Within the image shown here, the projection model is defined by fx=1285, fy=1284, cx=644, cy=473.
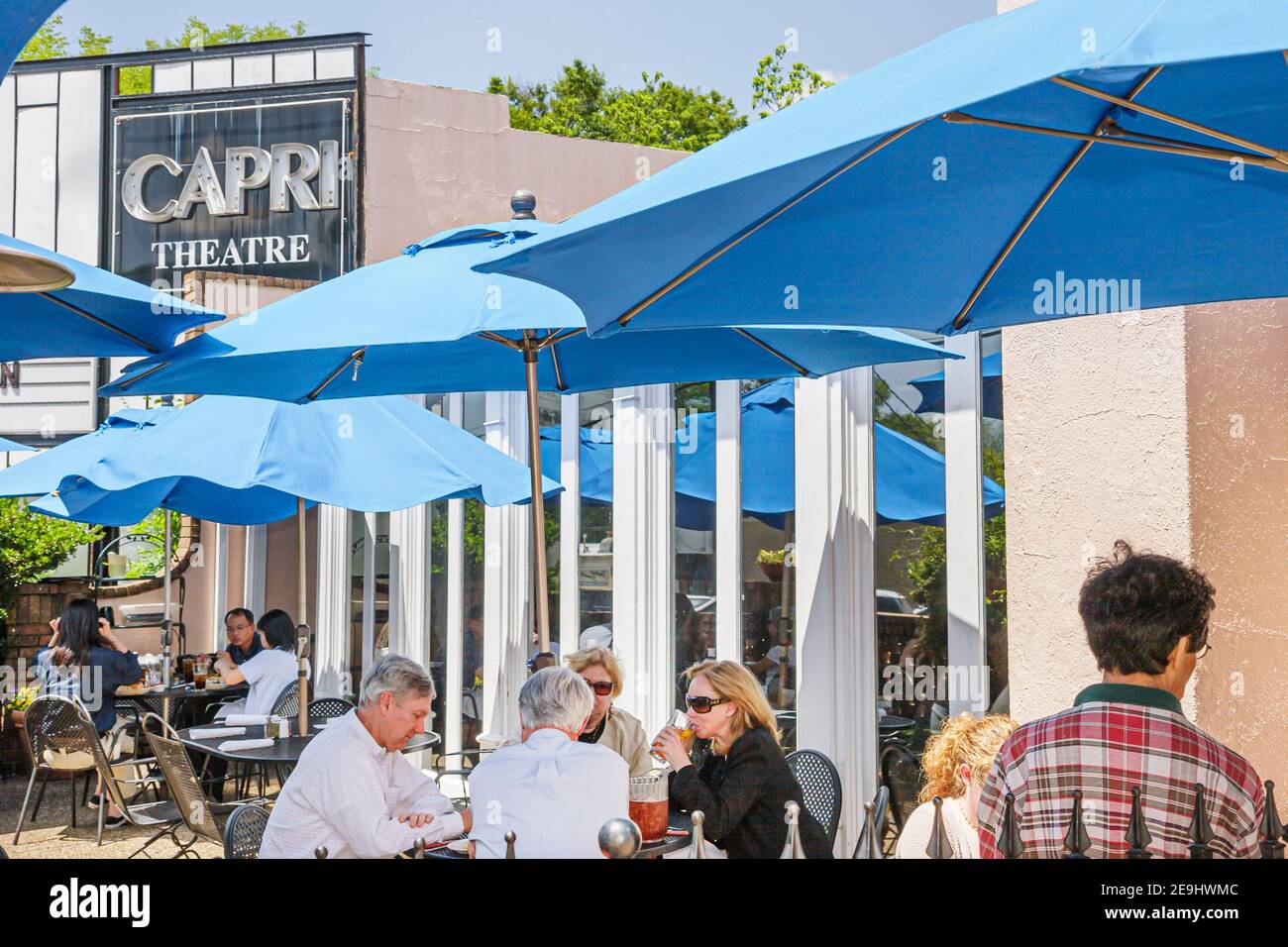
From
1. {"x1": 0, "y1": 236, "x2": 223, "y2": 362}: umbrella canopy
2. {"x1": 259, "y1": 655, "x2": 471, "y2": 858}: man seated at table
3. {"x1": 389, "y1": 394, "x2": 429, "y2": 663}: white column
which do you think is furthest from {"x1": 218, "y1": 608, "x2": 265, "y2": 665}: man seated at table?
{"x1": 259, "y1": 655, "x2": 471, "y2": 858}: man seated at table

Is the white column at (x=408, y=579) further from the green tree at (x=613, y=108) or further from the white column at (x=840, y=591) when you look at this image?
the green tree at (x=613, y=108)

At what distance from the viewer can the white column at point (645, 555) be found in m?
8.10

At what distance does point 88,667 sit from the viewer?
9781mm

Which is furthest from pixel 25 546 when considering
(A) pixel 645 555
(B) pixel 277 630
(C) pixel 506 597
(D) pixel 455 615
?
(A) pixel 645 555

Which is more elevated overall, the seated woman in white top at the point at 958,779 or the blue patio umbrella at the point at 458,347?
the blue patio umbrella at the point at 458,347

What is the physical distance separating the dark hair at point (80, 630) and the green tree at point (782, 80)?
60.3 ft

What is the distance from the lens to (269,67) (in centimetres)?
1838

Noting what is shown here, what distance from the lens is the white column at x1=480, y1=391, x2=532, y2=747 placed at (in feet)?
32.8

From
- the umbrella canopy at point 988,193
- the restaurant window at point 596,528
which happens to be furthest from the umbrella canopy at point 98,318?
the restaurant window at point 596,528

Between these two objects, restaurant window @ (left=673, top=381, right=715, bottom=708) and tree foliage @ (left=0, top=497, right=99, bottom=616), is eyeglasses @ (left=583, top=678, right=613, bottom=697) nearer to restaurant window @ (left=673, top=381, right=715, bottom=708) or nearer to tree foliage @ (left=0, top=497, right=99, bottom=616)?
restaurant window @ (left=673, top=381, right=715, bottom=708)

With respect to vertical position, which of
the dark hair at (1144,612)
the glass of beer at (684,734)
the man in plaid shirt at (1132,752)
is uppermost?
the dark hair at (1144,612)

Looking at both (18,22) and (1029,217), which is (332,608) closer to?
(18,22)

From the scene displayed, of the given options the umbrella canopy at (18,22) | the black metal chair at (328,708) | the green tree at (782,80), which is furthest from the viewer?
the green tree at (782,80)
